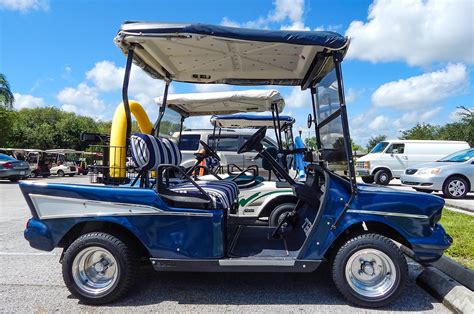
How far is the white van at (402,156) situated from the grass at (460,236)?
8.57 metres

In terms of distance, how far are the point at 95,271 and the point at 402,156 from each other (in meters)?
14.7

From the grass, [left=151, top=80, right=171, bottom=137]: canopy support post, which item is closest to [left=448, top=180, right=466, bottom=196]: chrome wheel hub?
the grass

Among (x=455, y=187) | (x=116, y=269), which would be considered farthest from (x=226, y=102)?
(x=455, y=187)

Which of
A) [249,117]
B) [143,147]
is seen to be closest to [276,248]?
[143,147]

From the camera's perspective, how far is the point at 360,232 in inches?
128

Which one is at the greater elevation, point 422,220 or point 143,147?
point 143,147

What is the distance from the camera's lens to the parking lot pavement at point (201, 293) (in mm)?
3061

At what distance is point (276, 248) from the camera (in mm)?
3465

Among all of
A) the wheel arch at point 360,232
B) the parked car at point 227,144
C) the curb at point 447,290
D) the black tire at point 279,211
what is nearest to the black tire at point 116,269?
the wheel arch at point 360,232

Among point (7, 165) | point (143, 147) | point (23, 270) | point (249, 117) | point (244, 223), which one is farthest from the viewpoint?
point (7, 165)

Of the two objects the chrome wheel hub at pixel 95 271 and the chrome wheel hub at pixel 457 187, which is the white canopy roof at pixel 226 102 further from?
the chrome wheel hub at pixel 457 187

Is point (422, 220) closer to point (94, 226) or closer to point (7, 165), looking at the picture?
point (94, 226)

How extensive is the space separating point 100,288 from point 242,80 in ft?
9.68

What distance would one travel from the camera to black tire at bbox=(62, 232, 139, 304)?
310 cm
